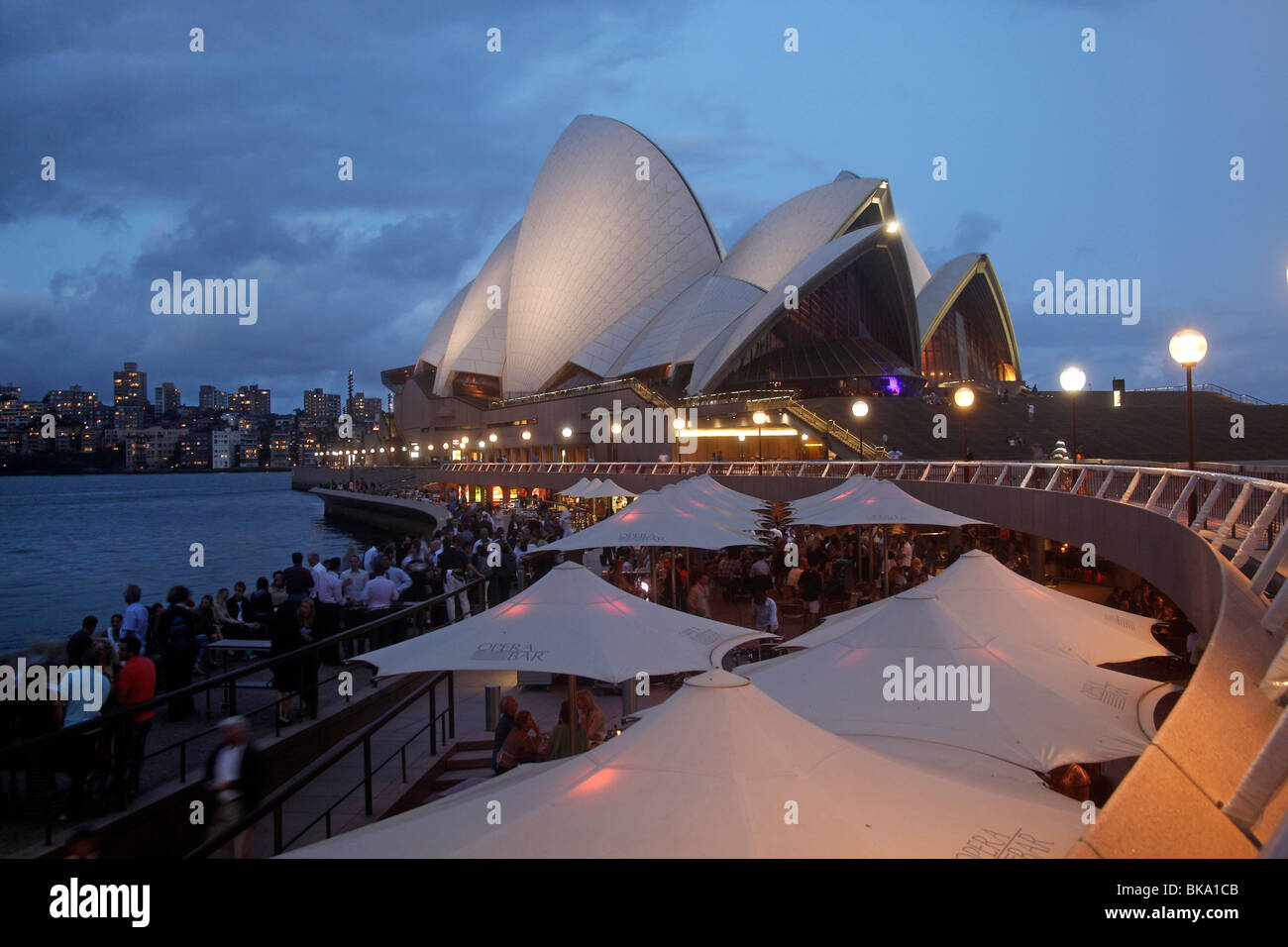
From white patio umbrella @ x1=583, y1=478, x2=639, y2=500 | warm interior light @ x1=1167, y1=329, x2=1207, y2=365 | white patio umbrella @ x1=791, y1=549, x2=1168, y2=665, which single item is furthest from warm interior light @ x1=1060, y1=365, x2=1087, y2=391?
white patio umbrella @ x1=583, y1=478, x2=639, y2=500

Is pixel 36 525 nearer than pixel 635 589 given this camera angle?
No

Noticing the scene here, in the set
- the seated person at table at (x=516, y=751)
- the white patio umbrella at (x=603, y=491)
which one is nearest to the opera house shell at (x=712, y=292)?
the white patio umbrella at (x=603, y=491)

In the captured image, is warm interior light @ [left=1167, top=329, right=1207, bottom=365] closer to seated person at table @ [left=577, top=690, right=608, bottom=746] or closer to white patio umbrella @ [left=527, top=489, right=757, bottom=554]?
white patio umbrella @ [left=527, top=489, right=757, bottom=554]

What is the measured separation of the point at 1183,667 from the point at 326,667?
9.25m

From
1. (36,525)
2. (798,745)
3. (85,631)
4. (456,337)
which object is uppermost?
(456,337)

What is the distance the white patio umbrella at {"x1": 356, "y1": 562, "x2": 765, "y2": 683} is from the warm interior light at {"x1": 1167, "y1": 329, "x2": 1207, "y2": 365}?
6.49 meters

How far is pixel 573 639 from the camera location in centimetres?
665

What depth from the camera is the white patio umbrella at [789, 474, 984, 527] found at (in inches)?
546

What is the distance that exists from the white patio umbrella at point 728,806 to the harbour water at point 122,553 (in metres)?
17.4

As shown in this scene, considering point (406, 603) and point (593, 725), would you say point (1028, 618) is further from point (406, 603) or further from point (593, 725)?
point (406, 603)

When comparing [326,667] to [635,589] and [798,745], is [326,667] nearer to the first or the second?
[635,589]

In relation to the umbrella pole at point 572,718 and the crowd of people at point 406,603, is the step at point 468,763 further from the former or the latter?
the umbrella pole at point 572,718
